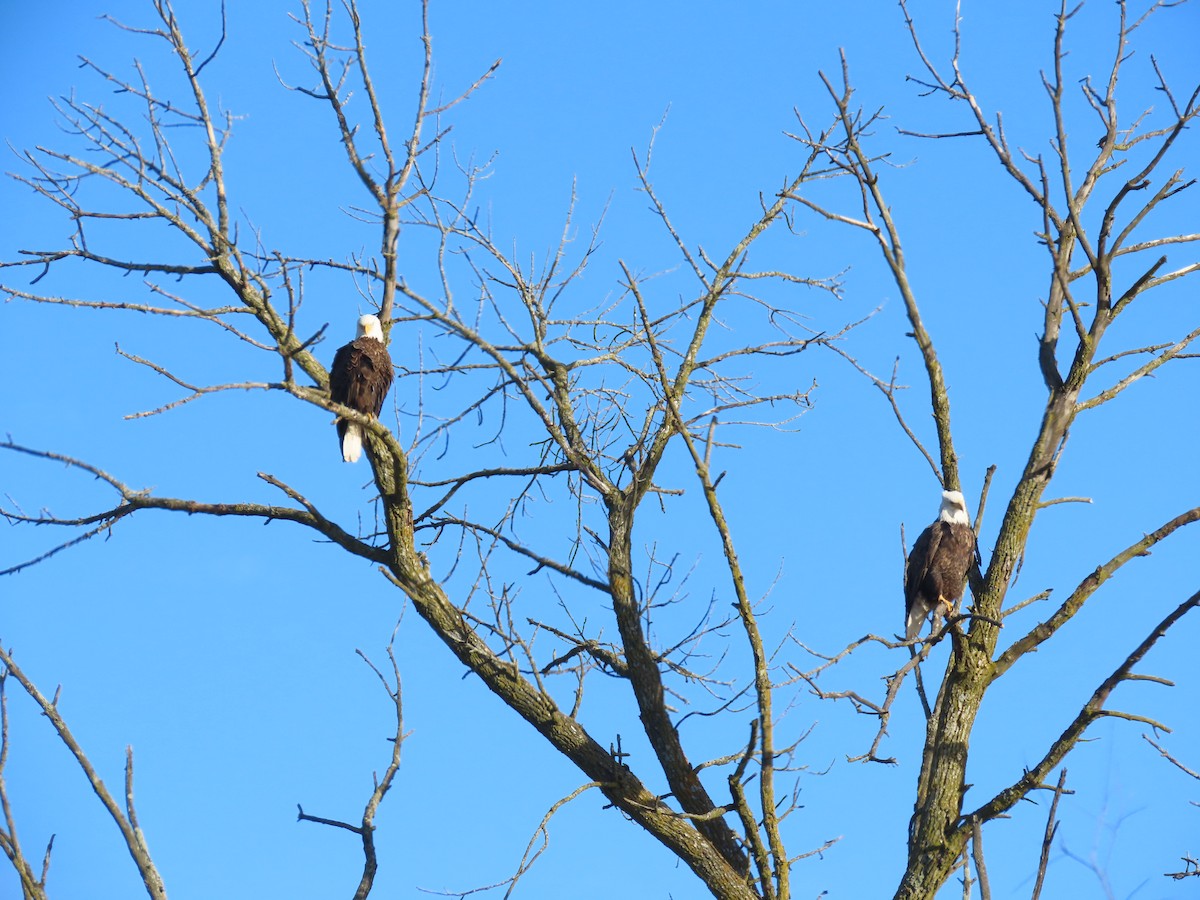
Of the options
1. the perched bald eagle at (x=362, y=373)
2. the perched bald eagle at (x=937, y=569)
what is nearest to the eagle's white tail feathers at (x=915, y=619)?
the perched bald eagle at (x=937, y=569)

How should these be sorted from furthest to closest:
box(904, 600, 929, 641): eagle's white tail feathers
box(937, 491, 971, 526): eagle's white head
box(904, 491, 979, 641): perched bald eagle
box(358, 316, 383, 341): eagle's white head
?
box(358, 316, 383, 341): eagle's white head → box(904, 600, 929, 641): eagle's white tail feathers → box(904, 491, 979, 641): perched bald eagle → box(937, 491, 971, 526): eagle's white head

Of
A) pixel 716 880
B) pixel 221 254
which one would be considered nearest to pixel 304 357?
pixel 221 254

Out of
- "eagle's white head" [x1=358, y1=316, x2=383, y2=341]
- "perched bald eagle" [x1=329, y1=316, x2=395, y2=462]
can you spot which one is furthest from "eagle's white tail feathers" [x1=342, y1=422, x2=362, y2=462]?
"eagle's white head" [x1=358, y1=316, x2=383, y2=341]

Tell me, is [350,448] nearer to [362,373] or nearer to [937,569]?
[362,373]

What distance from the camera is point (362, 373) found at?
581 cm

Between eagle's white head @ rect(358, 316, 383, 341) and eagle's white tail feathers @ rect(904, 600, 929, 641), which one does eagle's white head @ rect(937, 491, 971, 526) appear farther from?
eagle's white head @ rect(358, 316, 383, 341)

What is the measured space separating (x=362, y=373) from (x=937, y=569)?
2758 millimetres

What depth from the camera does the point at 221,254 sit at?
12.9ft

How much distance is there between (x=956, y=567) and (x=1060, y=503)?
181cm

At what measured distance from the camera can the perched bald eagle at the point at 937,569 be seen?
5.27 metres

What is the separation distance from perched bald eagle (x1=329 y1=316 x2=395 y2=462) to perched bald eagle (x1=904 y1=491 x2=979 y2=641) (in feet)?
8.38

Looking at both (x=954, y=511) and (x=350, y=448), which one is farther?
(x=350, y=448)

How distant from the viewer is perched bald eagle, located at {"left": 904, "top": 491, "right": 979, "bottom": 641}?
5.27 meters

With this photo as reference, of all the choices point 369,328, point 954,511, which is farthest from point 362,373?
point 954,511
